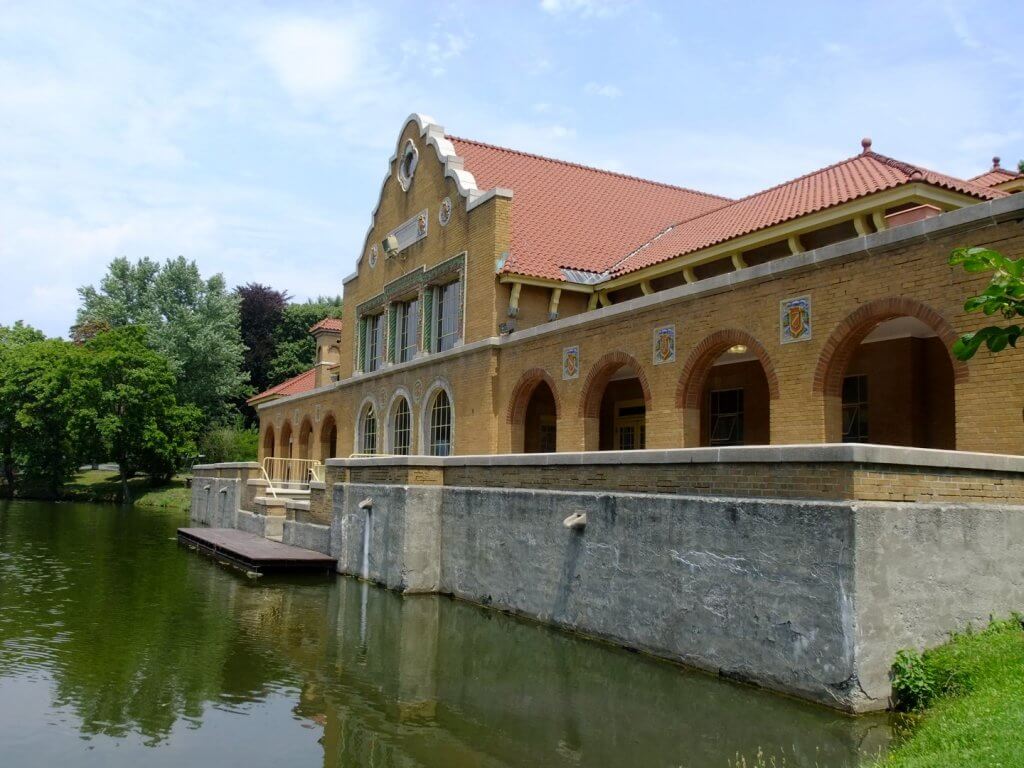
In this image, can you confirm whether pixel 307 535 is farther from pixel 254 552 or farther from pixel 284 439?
pixel 284 439

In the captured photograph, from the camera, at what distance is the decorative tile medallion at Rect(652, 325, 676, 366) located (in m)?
14.6

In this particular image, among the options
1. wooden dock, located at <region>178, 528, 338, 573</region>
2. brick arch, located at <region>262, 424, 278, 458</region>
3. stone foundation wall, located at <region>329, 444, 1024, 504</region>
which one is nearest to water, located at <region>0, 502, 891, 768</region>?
stone foundation wall, located at <region>329, 444, 1024, 504</region>

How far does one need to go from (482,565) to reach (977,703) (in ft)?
28.0

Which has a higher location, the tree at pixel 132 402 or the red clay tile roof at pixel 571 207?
the red clay tile roof at pixel 571 207

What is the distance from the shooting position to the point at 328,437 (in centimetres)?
3269

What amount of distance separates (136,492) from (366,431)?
85.6 feet

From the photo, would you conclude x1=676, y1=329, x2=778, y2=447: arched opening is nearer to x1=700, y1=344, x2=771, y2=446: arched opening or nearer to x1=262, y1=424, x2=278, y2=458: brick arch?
x1=700, y1=344, x2=771, y2=446: arched opening

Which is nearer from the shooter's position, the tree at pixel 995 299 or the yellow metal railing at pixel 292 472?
the tree at pixel 995 299

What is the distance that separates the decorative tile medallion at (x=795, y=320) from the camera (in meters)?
12.4

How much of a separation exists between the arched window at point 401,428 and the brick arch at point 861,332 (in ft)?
45.8

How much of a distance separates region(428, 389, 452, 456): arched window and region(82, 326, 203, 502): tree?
26670 mm

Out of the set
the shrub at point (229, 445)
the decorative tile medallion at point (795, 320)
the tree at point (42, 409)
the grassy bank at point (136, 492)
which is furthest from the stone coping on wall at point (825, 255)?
the tree at point (42, 409)

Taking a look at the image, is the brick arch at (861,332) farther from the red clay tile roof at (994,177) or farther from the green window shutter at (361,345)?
the green window shutter at (361,345)

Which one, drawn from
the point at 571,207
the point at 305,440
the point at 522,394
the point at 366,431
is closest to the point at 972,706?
the point at 522,394
